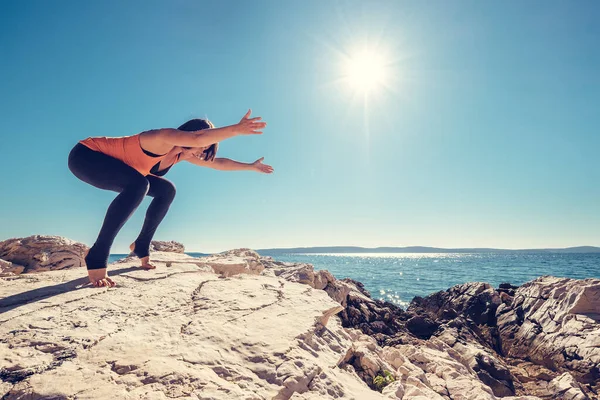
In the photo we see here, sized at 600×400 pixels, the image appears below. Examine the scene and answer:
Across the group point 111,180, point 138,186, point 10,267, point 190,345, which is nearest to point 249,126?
point 138,186

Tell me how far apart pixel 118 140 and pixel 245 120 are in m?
1.68

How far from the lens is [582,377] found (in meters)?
7.70

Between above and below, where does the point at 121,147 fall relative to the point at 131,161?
above

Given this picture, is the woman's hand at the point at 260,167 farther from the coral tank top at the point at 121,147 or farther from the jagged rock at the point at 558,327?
the jagged rock at the point at 558,327

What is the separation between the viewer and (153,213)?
4516mm

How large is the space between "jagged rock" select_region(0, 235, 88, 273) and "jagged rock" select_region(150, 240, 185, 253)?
1.94 m

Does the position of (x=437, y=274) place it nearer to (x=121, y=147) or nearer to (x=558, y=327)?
(x=558, y=327)

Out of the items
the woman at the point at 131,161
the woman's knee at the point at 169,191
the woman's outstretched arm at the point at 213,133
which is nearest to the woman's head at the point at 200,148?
the woman at the point at 131,161

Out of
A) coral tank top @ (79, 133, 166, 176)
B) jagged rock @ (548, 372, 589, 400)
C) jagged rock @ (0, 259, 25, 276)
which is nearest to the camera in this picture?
coral tank top @ (79, 133, 166, 176)

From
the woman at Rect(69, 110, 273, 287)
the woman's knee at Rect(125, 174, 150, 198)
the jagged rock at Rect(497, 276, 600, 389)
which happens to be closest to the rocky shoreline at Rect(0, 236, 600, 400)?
the woman at Rect(69, 110, 273, 287)

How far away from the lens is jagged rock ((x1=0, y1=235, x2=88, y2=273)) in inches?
285

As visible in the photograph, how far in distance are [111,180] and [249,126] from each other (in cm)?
187

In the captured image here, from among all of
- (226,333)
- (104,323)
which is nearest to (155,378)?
(226,333)

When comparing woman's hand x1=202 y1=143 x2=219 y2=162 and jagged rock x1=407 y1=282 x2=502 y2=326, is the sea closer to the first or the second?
jagged rock x1=407 y1=282 x2=502 y2=326
